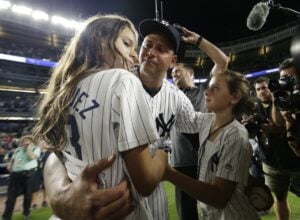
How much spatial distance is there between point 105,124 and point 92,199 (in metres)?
0.28

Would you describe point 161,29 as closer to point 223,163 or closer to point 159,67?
point 159,67

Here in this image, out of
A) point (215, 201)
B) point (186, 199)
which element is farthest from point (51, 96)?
point (186, 199)

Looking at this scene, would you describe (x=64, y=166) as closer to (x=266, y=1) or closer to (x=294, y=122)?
(x=294, y=122)

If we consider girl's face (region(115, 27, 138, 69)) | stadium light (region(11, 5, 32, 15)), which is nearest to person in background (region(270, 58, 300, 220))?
girl's face (region(115, 27, 138, 69))

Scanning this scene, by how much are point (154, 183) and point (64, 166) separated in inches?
18.9

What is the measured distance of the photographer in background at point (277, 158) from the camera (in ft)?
10.1

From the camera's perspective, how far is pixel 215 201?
1.68 m

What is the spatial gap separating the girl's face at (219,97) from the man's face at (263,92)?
5.72 feet

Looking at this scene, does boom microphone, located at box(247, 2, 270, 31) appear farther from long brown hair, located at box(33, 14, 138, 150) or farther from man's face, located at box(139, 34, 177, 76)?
long brown hair, located at box(33, 14, 138, 150)

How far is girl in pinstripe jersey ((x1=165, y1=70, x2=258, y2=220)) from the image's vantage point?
168 centimetres

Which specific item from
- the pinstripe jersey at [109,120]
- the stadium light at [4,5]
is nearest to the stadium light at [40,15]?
the stadium light at [4,5]

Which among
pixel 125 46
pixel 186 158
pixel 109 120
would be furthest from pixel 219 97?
pixel 109 120

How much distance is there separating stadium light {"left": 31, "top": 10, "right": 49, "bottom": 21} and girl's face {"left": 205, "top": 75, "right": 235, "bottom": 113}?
18445 millimetres

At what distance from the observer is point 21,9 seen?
17.1 metres
